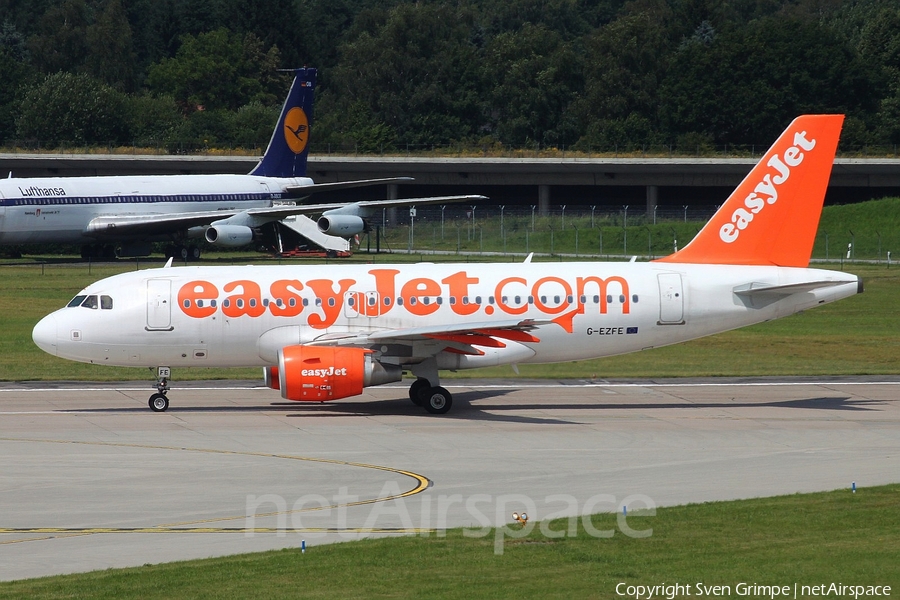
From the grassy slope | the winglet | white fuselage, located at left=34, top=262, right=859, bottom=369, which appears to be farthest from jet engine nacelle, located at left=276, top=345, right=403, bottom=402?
the winglet

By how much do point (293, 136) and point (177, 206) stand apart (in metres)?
9.08

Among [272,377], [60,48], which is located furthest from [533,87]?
[272,377]

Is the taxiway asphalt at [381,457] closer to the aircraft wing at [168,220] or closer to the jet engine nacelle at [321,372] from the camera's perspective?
the jet engine nacelle at [321,372]

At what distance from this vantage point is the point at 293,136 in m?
82.4

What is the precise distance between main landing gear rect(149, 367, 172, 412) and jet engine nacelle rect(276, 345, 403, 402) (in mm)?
3496

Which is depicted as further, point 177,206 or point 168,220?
point 177,206

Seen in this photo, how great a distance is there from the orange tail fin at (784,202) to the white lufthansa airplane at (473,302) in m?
0.04

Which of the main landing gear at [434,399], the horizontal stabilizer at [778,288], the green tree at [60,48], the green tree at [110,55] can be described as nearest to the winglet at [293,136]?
the main landing gear at [434,399]

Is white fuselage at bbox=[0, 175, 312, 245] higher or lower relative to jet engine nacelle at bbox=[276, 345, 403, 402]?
higher

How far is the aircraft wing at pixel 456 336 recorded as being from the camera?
3008 centimetres

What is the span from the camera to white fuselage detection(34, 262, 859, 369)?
31.8 metres

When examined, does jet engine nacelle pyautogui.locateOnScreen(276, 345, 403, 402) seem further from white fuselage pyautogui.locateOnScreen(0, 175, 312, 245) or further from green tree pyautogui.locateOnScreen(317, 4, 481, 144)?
green tree pyautogui.locateOnScreen(317, 4, 481, 144)

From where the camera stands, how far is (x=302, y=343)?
3206 cm

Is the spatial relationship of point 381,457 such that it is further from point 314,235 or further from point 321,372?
point 314,235
